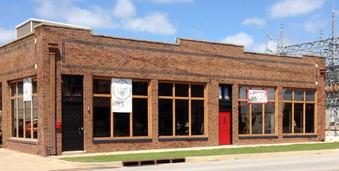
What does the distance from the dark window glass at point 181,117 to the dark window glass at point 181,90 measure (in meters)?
0.36

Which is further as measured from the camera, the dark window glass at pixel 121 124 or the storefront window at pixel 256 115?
the storefront window at pixel 256 115

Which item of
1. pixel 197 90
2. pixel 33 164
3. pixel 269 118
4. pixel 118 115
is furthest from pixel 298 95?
pixel 33 164

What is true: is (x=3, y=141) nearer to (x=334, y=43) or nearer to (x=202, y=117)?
(x=202, y=117)

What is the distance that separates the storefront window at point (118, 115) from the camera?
2509 centimetres

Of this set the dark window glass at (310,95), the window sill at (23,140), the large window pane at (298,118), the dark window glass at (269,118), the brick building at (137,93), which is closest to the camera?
the brick building at (137,93)

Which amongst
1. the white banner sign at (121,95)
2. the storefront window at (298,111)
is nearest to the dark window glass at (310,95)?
the storefront window at (298,111)

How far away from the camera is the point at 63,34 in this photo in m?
23.7

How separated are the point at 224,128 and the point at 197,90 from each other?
2.82 meters

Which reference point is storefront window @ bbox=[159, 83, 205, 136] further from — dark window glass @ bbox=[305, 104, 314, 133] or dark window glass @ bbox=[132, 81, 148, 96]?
dark window glass @ bbox=[305, 104, 314, 133]

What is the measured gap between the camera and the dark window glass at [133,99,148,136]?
2636 cm

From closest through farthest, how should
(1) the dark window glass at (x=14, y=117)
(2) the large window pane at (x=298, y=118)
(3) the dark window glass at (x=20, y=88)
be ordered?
(3) the dark window glass at (x=20, y=88), (1) the dark window glass at (x=14, y=117), (2) the large window pane at (x=298, y=118)

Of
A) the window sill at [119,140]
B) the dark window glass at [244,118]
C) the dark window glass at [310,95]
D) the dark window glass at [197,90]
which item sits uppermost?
the dark window glass at [197,90]

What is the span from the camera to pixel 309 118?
34656 millimetres

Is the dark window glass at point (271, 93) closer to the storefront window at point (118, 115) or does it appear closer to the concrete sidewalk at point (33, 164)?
the storefront window at point (118, 115)
